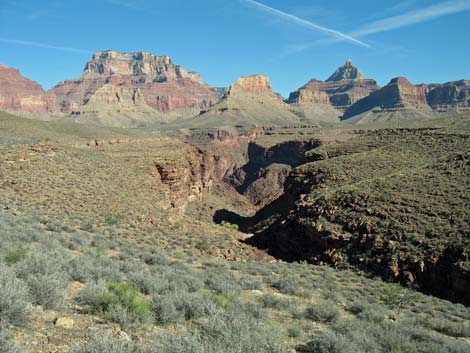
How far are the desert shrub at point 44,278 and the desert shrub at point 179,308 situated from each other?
1703 mm

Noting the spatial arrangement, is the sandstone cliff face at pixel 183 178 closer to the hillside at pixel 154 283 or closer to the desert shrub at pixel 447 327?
the hillside at pixel 154 283

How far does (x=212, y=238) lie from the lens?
23.2 m

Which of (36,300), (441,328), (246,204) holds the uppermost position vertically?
(36,300)

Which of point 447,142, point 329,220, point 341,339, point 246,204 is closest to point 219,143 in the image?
point 246,204

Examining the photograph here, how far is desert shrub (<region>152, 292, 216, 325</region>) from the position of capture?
7031mm

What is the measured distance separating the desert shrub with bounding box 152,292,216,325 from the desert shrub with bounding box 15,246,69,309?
1703mm

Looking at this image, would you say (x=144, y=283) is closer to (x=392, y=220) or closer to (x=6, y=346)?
(x=6, y=346)

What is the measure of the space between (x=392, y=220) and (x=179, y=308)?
63.2 ft

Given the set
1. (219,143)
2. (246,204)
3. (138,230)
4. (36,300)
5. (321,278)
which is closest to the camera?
(36,300)

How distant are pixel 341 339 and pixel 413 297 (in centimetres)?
906

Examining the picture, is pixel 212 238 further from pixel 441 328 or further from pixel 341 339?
pixel 341 339

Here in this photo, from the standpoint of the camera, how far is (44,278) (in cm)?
687

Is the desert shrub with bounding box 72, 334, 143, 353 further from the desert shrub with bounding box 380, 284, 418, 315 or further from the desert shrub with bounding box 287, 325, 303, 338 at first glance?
the desert shrub with bounding box 380, 284, 418, 315

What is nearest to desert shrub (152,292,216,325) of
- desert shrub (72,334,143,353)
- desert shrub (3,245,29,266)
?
desert shrub (72,334,143,353)
